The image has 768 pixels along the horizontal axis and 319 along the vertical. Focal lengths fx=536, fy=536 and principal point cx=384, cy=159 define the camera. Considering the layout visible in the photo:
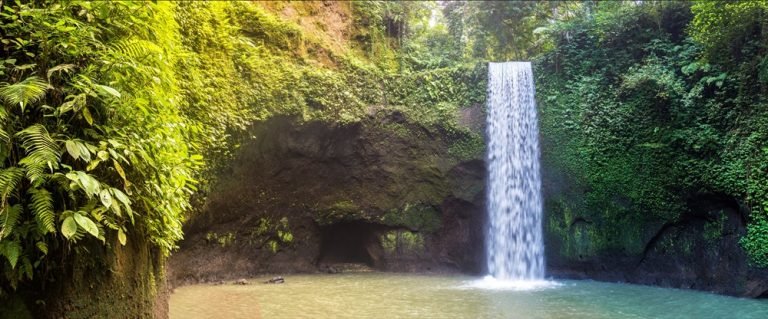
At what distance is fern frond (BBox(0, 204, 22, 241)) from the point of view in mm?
3385

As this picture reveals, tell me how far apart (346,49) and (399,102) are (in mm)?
1944

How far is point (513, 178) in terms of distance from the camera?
11672 mm

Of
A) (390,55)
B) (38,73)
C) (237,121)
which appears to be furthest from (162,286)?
(390,55)

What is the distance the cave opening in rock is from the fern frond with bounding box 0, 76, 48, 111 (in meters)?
9.14

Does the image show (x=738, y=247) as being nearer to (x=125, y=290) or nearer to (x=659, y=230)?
(x=659, y=230)

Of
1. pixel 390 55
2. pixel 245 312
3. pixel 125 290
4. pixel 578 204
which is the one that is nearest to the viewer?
pixel 125 290

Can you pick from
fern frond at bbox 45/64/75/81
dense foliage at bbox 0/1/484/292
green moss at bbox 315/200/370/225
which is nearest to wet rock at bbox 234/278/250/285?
green moss at bbox 315/200/370/225

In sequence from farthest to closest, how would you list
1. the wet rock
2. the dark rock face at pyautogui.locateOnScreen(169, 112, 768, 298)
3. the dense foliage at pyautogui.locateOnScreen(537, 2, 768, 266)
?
1. the wet rock
2. the dark rock face at pyautogui.locateOnScreen(169, 112, 768, 298)
3. the dense foliage at pyautogui.locateOnScreen(537, 2, 768, 266)

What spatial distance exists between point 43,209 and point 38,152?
38cm

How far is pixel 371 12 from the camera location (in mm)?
13758

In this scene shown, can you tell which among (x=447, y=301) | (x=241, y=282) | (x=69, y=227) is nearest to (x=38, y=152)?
(x=69, y=227)

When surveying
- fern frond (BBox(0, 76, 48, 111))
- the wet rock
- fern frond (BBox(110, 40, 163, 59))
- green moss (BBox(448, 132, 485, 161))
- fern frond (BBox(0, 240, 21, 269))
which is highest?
fern frond (BBox(110, 40, 163, 59))

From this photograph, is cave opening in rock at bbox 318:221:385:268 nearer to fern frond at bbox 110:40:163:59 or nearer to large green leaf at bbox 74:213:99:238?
fern frond at bbox 110:40:163:59

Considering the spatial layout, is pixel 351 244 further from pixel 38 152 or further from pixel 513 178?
pixel 38 152
